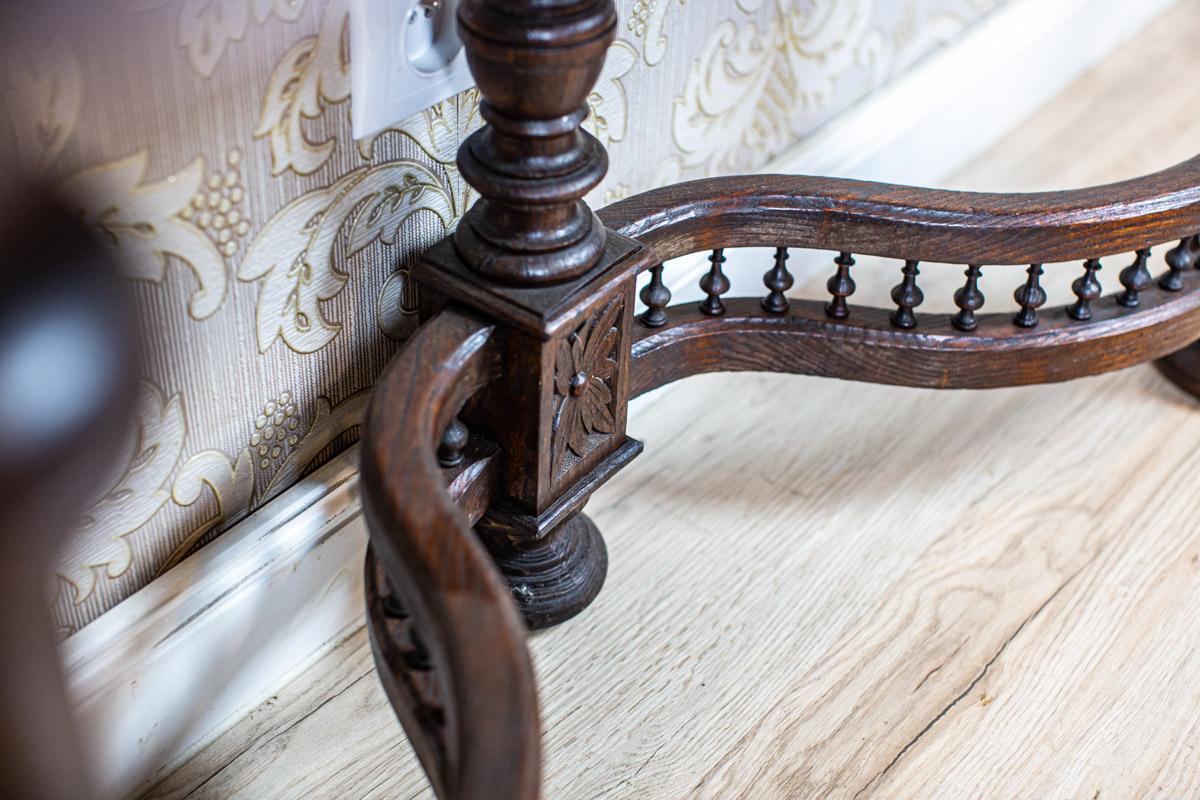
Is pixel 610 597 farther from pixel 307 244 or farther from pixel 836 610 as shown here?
pixel 307 244

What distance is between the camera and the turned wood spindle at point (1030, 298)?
2.54 feet

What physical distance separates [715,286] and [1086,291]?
24cm

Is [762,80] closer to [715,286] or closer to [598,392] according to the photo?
[715,286]

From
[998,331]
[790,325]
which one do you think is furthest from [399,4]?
[998,331]

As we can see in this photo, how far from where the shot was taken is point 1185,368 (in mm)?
940

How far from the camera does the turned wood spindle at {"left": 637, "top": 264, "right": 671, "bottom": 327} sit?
28.6 inches

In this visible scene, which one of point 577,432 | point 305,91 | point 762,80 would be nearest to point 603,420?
point 577,432

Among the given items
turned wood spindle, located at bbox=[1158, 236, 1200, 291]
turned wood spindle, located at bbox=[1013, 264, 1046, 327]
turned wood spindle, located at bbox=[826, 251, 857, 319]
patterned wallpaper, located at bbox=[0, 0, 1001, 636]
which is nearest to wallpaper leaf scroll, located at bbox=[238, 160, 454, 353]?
patterned wallpaper, located at bbox=[0, 0, 1001, 636]

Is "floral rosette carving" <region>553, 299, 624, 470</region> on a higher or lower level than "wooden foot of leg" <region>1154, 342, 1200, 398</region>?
higher

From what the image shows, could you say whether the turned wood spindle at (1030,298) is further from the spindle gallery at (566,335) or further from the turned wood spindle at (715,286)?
the turned wood spindle at (715,286)

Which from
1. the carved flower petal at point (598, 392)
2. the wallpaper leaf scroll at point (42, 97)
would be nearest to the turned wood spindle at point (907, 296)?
the carved flower petal at point (598, 392)

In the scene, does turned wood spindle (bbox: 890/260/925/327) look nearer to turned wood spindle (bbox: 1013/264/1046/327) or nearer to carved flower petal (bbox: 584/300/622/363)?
turned wood spindle (bbox: 1013/264/1046/327)

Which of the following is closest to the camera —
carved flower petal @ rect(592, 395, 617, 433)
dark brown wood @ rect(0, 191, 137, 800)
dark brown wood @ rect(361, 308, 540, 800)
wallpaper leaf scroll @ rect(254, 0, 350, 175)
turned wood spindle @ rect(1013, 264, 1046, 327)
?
dark brown wood @ rect(0, 191, 137, 800)

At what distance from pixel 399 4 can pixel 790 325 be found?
311 mm
